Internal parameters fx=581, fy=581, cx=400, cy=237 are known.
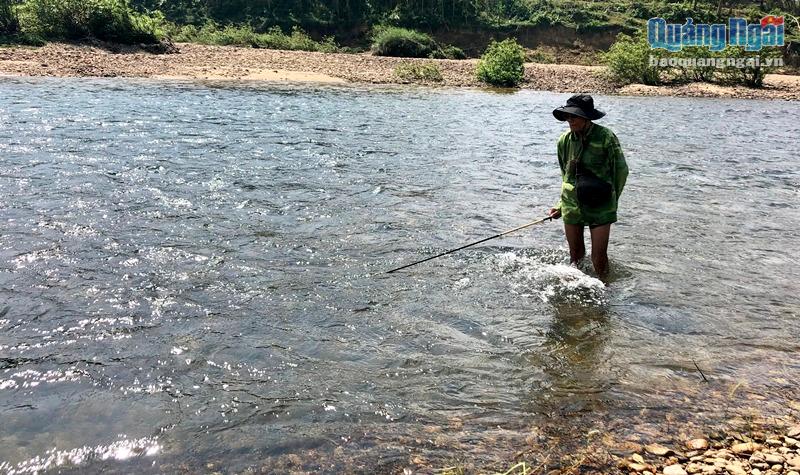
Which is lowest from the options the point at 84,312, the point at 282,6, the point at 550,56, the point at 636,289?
the point at 636,289

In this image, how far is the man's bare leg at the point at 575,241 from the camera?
7.59 m

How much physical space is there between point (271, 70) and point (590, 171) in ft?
114

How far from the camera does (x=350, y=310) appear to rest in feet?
21.6

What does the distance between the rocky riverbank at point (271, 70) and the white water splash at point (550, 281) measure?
101 feet

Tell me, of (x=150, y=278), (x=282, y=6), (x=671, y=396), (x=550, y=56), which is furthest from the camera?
(x=282, y=6)

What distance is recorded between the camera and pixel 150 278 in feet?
23.3

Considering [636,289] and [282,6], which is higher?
[282,6]

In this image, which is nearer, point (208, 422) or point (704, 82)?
point (208, 422)

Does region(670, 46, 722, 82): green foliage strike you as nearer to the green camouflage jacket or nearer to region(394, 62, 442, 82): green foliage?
region(394, 62, 442, 82): green foliage

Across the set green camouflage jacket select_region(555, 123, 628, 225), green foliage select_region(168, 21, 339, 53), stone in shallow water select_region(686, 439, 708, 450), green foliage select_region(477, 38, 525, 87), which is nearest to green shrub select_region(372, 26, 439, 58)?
green foliage select_region(168, 21, 339, 53)

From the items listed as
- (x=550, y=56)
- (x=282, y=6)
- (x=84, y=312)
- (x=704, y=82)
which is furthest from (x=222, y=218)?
(x=282, y=6)

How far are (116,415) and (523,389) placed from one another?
3320mm

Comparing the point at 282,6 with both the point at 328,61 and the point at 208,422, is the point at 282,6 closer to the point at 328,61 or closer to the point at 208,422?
the point at 328,61

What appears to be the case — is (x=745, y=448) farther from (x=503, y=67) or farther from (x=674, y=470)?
(x=503, y=67)
